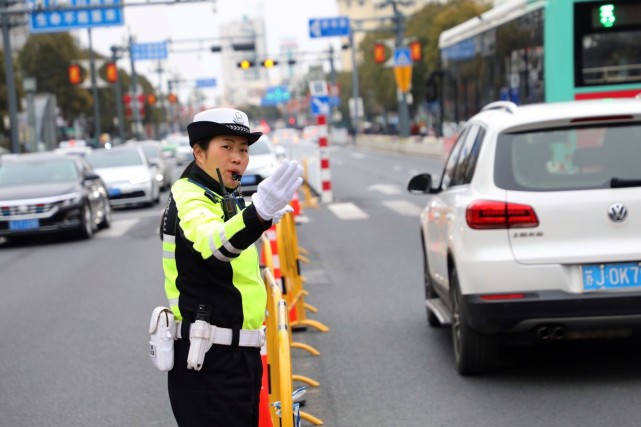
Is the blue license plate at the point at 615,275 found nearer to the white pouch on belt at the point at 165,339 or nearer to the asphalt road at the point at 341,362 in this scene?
the asphalt road at the point at 341,362

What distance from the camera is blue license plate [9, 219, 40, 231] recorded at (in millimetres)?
19297

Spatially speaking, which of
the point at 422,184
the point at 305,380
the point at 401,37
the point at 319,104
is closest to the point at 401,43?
the point at 401,37

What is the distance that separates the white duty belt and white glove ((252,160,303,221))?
56 centimetres

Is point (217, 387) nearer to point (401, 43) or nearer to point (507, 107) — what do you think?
point (507, 107)

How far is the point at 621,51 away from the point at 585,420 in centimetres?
775

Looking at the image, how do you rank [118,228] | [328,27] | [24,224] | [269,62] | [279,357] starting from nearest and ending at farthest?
[279,357], [24,224], [118,228], [328,27], [269,62]

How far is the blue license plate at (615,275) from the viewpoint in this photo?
702cm

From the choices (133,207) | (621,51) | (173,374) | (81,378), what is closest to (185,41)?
(133,207)

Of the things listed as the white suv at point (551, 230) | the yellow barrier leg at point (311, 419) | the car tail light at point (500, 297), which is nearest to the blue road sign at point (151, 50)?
the white suv at point (551, 230)

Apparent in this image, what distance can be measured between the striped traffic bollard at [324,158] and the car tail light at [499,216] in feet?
57.8

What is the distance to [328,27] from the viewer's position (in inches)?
2179

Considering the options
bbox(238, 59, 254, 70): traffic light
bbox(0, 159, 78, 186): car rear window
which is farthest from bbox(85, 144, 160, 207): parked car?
bbox(238, 59, 254, 70): traffic light

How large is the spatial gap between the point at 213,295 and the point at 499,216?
11.1 feet

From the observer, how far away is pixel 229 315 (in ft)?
13.4
